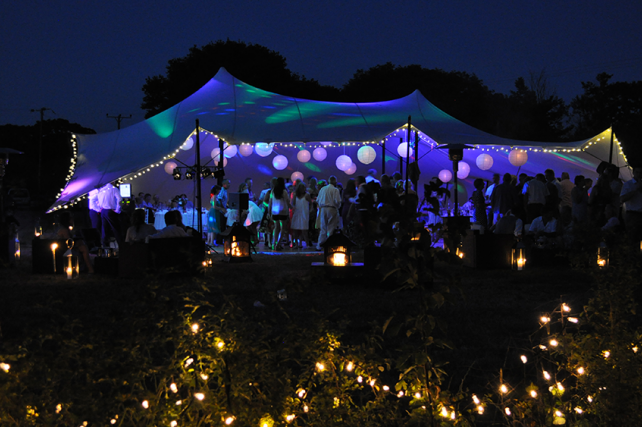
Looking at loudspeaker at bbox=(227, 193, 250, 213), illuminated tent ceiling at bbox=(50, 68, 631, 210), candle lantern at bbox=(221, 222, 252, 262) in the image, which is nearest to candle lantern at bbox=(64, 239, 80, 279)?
candle lantern at bbox=(221, 222, 252, 262)

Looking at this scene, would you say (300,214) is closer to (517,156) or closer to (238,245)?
(238,245)

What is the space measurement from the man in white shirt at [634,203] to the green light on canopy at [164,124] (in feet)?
24.9

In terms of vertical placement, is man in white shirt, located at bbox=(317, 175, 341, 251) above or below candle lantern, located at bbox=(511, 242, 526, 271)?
above

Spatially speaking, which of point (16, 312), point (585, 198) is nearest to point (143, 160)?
point (16, 312)

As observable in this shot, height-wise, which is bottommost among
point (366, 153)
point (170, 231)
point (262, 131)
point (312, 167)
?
point (170, 231)

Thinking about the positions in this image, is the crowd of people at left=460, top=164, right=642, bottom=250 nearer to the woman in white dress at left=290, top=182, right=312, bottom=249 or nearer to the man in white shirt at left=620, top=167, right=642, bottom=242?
the man in white shirt at left=620, top=167, right=642, bottom=242

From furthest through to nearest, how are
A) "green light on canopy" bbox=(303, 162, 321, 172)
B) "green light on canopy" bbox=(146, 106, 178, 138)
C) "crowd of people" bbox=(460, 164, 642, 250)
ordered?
"green light on canopy" bbox=(303, 162, 321, 172), "green light on canopy" bbox=(146, 106, 178, 138), "crowd of people" bbox=(460, 164, 642, 250)

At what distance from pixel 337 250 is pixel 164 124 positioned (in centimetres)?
646

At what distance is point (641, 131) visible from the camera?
902 inches

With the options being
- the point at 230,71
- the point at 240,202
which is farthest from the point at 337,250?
the point at 230,71

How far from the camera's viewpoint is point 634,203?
6941 mm

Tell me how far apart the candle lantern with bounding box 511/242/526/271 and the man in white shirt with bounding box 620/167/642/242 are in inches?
47.6

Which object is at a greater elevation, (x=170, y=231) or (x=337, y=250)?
(x=170, y=231)

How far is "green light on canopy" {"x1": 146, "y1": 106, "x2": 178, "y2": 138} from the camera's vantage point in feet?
35.4
